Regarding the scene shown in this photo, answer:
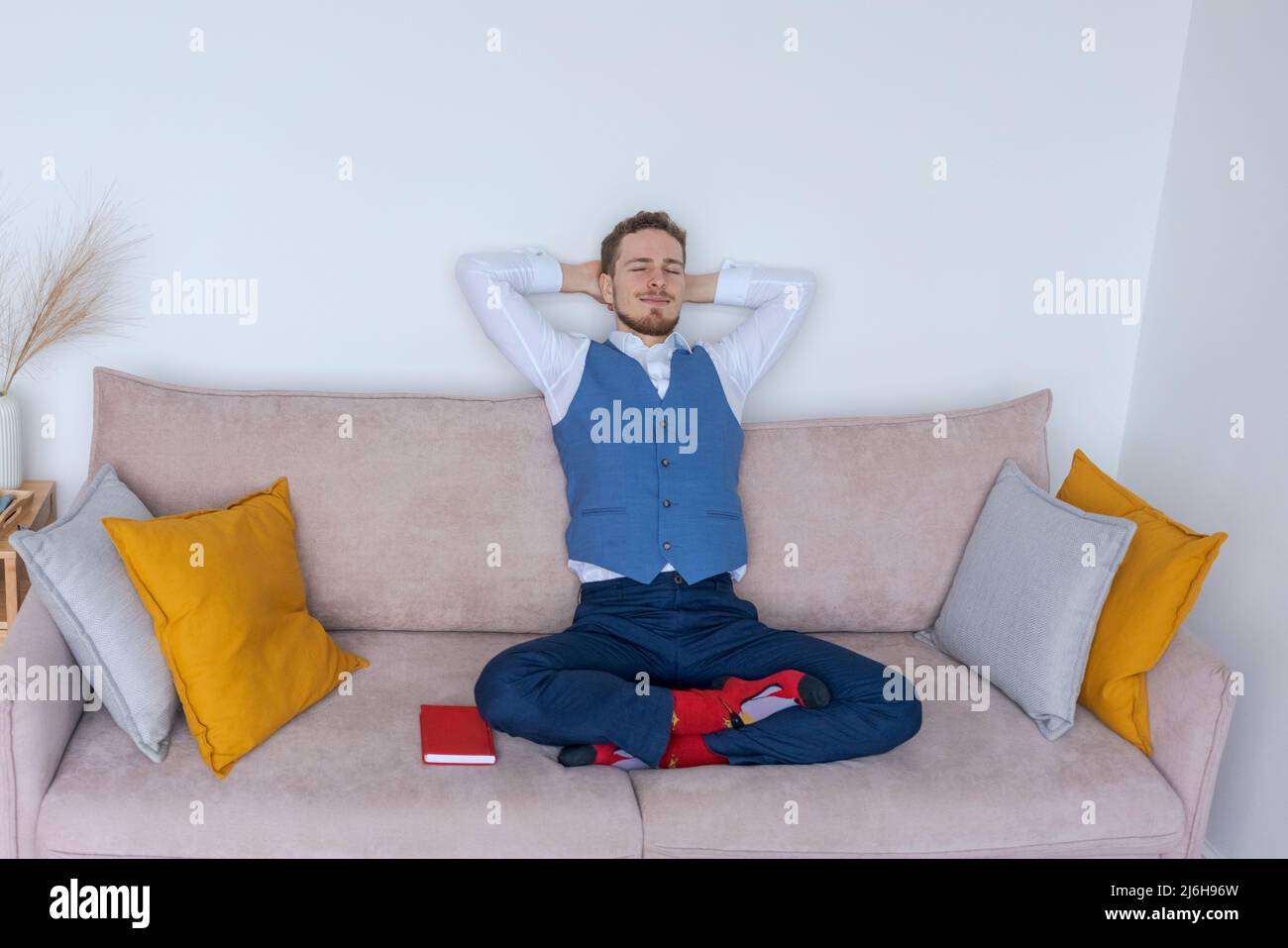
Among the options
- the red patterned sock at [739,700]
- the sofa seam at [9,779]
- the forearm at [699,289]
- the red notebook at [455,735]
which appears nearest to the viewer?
the sofa seam at [9,779]

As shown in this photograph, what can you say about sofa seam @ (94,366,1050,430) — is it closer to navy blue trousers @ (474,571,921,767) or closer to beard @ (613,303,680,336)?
beard @ (613,303,680,336)

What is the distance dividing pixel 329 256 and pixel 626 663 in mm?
1254

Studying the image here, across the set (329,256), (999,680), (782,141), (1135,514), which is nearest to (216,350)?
(329,256)

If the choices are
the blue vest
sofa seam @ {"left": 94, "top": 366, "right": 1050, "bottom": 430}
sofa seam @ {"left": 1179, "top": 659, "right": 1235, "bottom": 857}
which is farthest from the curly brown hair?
sofa seam @ {"left": 1179, "top": 659, "right": 1235, "bottom": 857}

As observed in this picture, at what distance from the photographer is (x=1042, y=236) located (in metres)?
3.20

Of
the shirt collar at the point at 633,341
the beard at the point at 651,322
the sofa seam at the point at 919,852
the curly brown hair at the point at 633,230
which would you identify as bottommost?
the sofa seam at the point at 919,852

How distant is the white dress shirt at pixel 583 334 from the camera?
276 centimetres

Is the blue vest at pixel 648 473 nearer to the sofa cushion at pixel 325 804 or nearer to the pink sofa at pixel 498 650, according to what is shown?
the pink sofa at pixel 498 650

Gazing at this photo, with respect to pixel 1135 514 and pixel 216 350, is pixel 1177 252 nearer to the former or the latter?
pixel 1135 514

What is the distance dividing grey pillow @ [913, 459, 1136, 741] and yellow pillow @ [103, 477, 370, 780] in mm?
1390

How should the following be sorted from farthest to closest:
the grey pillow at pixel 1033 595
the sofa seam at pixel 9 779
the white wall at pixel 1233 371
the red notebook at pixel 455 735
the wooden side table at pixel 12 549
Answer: the white wall at pixel 1233 371
the wooden side table at pixel 12 549
the grey pillow at pixel 1033 595
the red notebook at pixel 455 735
the sofa seam at pixel 9 779

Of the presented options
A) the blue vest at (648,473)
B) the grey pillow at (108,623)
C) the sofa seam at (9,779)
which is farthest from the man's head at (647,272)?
the sofa seam at (9,779)

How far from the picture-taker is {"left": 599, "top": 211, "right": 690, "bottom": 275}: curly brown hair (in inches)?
113

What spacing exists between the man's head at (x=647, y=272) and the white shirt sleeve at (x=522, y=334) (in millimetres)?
135
